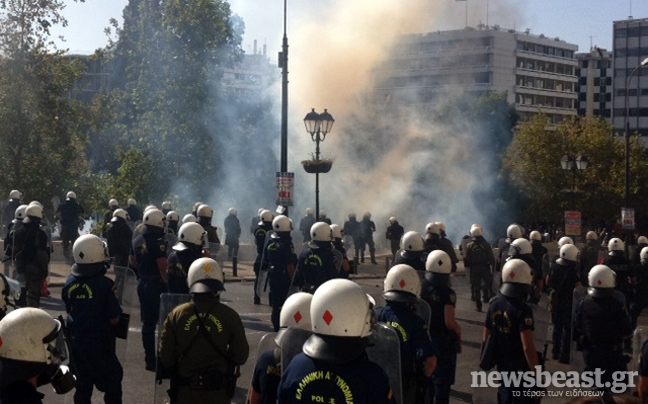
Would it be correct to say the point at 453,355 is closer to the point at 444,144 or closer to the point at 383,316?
the point at 383,316

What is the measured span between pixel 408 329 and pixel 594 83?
368 ft

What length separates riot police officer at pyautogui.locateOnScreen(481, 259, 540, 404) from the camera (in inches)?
301

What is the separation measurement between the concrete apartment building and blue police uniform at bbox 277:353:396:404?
9166 centimetres

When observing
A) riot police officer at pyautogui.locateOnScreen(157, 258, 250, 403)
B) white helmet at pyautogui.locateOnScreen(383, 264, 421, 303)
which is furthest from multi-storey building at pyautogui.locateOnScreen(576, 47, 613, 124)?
riot police officer at pyautogui.locateOnScreen(157, 258, 250, 403)

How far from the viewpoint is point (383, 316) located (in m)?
6.79

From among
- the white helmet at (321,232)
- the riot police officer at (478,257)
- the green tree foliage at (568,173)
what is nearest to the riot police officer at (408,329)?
the white helmet at (321,232)

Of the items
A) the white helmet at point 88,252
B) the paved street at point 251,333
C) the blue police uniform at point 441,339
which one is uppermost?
the white helmet at point 88,252

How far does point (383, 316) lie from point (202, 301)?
1311 millimetres

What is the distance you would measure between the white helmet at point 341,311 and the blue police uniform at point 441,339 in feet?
13.7

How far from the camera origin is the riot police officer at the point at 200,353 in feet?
21.3

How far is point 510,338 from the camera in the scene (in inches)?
307

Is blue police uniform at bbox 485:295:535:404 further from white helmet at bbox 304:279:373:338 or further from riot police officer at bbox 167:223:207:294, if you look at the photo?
riot police officer at bbox 167:223:207:294

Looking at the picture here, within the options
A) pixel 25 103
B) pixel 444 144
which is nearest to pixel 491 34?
pixel 444 144

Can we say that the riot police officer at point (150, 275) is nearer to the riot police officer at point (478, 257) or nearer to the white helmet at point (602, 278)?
the white helmet at point (602, 278)
